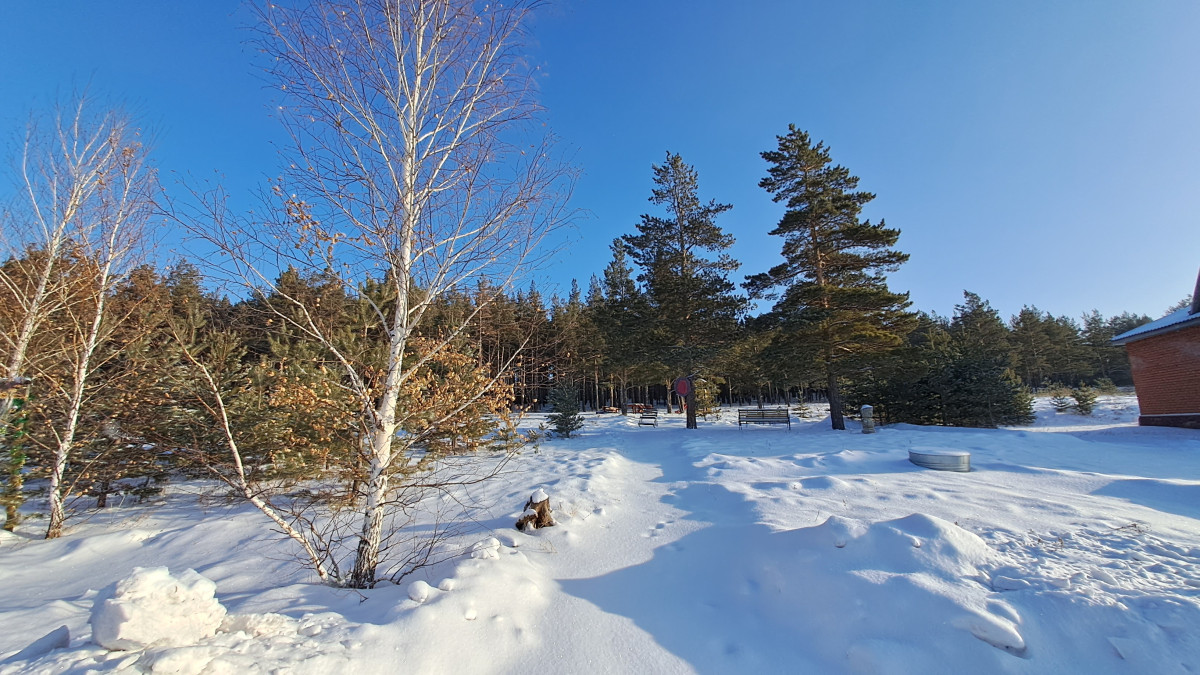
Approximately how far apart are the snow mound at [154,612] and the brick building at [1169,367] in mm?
21444

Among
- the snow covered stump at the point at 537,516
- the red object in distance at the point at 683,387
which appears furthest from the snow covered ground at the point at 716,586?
the red object in distance at the point at 683,387

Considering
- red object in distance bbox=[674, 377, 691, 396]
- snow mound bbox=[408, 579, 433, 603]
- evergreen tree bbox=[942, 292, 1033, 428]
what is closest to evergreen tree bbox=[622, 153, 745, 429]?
red object in distance bbox=[674, 377, 691, 396]

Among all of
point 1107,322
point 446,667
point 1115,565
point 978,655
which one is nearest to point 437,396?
point 446,667

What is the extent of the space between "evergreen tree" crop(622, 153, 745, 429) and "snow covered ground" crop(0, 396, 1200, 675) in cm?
1037

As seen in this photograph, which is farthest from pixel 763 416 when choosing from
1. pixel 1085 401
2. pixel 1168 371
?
pixel 1085 401

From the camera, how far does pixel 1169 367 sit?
1295 centimetres

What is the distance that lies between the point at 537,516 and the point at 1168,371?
19.7 m

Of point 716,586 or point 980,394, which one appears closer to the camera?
point 716,586

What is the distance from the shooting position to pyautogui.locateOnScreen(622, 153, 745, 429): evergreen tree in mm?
17094

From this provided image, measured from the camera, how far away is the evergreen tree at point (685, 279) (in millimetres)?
17094

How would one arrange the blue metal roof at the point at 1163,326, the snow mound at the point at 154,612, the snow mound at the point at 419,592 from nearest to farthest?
the snow mound at the point at 154,612 → the snow mound at the point at 419,592 → the blue metal roof at the point at 1163,326

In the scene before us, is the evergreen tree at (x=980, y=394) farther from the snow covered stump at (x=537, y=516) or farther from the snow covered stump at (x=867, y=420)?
the snow covered stump at (x=537, y=516)

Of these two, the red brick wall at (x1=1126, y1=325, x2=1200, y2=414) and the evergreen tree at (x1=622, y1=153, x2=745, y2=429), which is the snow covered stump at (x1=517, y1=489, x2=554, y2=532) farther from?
the red brick wall at (x1=1126, y1=325, x2=1200, y2=414)

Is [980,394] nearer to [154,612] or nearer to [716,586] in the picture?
[716,586]
